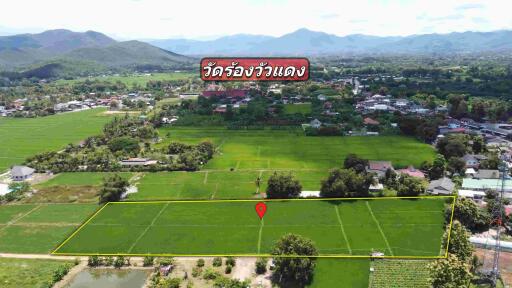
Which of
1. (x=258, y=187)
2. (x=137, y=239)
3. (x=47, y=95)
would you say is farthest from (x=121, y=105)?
(x=137, y=239)

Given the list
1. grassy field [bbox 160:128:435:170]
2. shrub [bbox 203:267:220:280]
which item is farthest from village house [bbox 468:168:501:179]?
shrub [bbox 203:267:220:280]

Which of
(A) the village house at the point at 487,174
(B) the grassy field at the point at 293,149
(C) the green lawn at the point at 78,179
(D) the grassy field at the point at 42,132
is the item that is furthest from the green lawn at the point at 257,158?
(D) the grassy field at the point at 42,132

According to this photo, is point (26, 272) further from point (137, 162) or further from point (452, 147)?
point (452, 147)

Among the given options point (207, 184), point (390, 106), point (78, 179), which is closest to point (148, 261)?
point (207, 184)

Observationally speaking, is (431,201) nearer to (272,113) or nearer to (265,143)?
(265,143)

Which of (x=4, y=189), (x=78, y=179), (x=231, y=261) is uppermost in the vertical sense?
(x=78, y=179)

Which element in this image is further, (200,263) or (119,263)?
(119,263)

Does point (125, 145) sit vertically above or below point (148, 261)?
above
